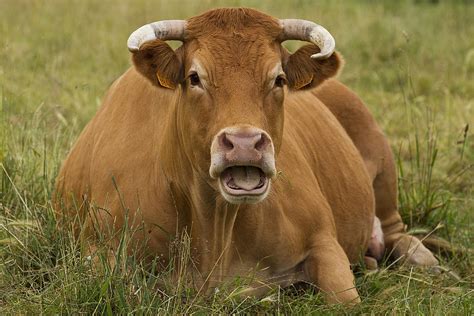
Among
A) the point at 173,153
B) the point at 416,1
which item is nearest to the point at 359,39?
the point at 416,1

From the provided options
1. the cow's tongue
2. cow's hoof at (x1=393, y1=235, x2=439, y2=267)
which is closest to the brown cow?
the cow's tongue

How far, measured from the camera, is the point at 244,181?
488cm

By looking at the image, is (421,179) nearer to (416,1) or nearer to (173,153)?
(173,153)

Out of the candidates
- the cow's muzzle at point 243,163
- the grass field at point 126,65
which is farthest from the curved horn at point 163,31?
the grass field at point 126,65

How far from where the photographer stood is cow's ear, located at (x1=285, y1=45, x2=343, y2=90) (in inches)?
213

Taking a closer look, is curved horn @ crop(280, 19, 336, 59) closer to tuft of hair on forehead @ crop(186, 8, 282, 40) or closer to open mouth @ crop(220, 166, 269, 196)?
tuft of hair on forehead @ crop(186, 8, 282, 40)

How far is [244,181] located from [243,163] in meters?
0.16

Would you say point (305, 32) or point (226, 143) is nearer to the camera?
point (226, 143)

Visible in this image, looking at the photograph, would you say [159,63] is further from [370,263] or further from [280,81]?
[370,263]

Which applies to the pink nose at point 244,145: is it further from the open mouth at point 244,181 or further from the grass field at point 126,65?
the grass field at point 126,65

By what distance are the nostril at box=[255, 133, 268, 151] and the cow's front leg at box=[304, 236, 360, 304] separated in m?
1.12

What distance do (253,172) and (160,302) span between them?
77 cm

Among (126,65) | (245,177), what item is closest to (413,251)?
(245,177)

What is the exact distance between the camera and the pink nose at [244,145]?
4.73m
